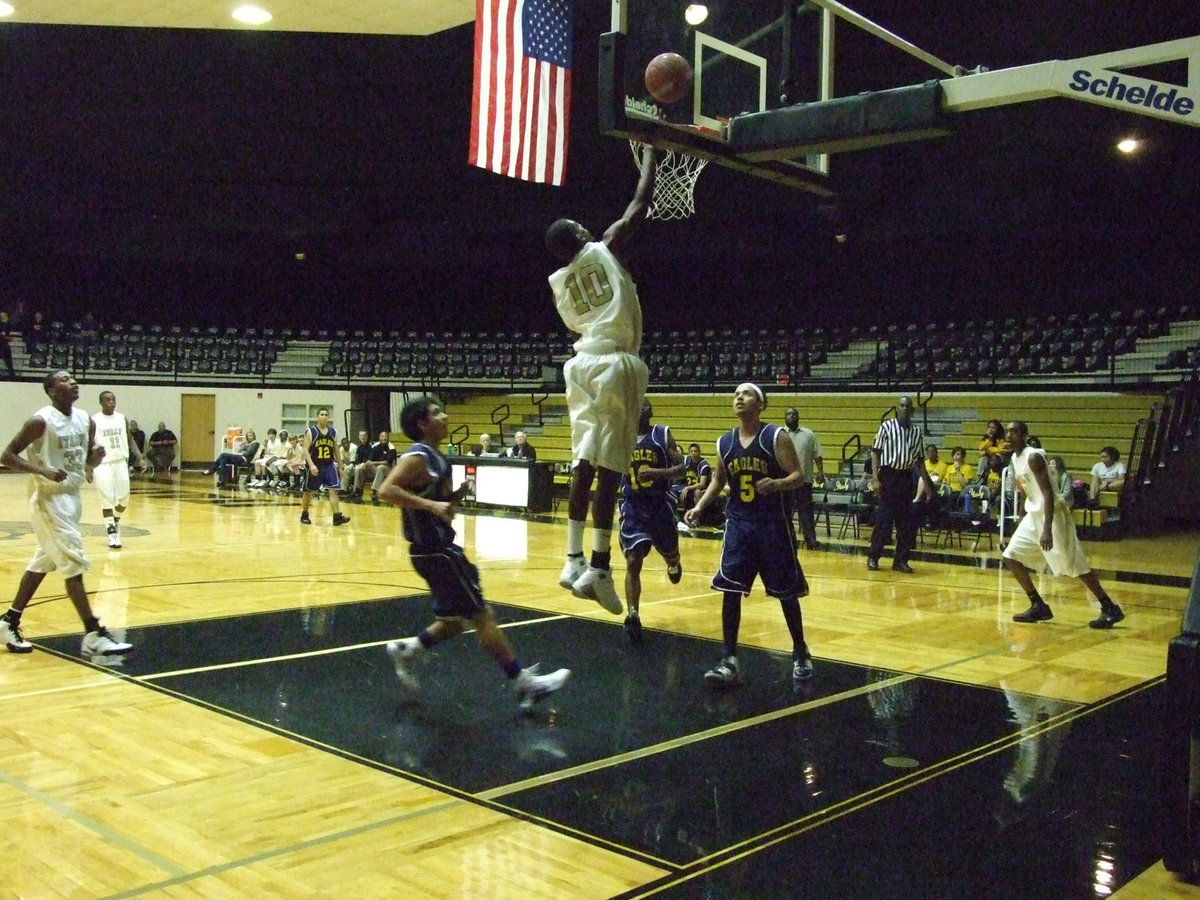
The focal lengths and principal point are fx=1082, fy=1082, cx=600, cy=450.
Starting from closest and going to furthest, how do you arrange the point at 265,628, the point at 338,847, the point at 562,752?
the point at 338,847 → the point at 562,752 → the point at 265,628

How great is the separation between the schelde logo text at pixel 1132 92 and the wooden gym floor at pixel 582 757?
9.58 feet

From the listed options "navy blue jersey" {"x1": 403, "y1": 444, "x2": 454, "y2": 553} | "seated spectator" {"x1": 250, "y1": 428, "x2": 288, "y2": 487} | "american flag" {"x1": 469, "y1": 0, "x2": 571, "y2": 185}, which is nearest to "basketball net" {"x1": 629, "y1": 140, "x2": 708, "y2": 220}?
"american flag" {"x1": 469, "y1": 0, "x2": 571, "y2": 185}

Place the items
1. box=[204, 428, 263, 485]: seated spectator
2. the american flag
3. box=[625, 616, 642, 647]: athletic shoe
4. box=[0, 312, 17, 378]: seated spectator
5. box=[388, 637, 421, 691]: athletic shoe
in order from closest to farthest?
box=[388, 637, 421, 691]: athletic shoe < box=[625, 616, 642, 647]: athletic shoe < the american flag < box=[204, 428, 263, 485]: seated spectator < box=[0, 312, 17, 378]: seated spectator

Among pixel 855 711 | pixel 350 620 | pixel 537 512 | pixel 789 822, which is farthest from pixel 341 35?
pixel 789 822

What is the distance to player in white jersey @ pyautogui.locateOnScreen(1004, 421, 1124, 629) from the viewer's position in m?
7.74

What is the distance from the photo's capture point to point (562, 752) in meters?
4.45

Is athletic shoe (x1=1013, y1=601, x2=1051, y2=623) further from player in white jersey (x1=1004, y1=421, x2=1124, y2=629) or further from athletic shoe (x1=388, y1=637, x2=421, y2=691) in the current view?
athletic shoe (x1=388, y1=637, x2=421, y2=691)

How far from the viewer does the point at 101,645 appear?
6.12 metres

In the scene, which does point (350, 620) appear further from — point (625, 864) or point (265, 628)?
point (625, 864)

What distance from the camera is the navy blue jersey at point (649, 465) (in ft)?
22.8

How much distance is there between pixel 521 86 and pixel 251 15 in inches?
122

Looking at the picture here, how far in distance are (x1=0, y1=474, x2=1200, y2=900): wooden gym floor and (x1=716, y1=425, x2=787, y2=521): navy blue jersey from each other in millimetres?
927

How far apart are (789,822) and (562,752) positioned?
44.1 inches

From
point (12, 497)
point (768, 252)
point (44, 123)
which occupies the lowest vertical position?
point (12, 497)
